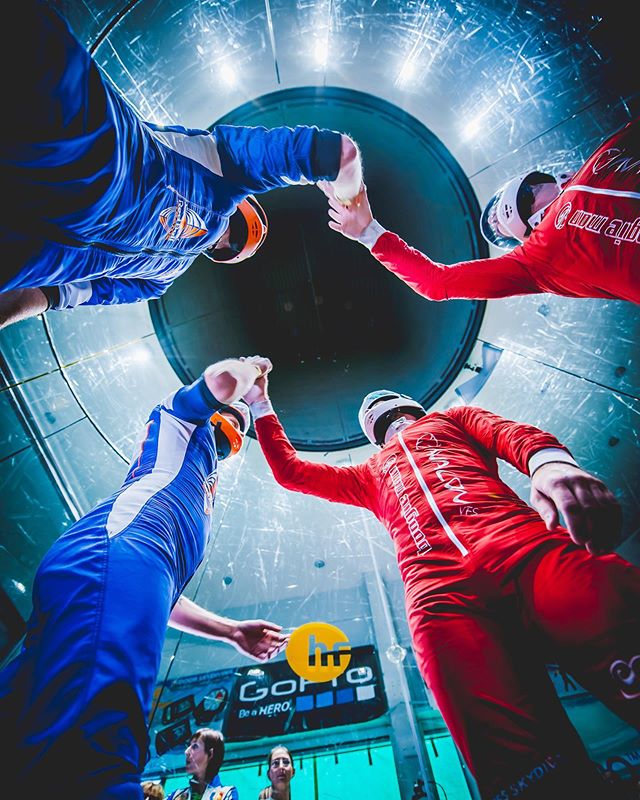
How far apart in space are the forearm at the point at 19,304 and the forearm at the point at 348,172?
127cm

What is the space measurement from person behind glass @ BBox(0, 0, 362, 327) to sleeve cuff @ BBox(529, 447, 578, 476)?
46.1 inches

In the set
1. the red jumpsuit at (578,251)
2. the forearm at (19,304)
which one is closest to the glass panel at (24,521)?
the forearm at (19,304)

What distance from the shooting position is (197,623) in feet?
5.33

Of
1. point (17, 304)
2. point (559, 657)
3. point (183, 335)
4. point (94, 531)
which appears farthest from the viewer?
point (183, 335)

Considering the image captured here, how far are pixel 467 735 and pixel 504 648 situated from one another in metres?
0.22

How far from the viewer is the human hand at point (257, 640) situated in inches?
65.2

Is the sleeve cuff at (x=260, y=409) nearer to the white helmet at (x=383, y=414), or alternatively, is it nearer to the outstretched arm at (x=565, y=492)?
the white helmet at (x=383, y=414)

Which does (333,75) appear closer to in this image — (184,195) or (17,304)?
(184,195)

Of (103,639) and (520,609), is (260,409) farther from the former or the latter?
(520,609)

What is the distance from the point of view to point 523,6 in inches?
72.2

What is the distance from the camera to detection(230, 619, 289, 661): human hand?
65.2 inches

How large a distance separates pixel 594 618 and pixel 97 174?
61.3 inches

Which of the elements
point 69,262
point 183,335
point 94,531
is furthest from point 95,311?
point 94,531

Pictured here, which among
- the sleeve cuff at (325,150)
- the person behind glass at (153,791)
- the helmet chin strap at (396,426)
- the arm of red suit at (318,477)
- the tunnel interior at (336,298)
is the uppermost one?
the tunnel interior at (336,298)
